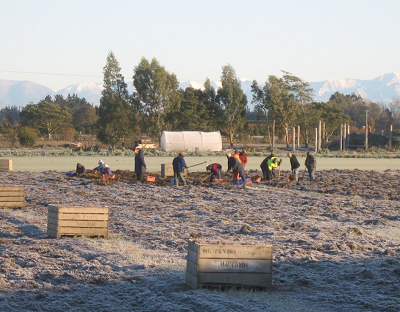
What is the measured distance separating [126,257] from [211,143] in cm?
5377

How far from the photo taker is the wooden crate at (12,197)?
61.8 feet

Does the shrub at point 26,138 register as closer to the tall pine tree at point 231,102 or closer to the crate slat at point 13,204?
the tall pine tree at point 231,102

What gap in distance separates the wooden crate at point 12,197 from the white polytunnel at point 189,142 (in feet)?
144

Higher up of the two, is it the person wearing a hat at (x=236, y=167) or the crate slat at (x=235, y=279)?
the person wearing a hat at (x=236, y=167)

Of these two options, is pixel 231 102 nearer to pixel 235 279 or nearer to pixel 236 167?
pixel 236 167

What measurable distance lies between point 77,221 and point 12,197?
643 cm

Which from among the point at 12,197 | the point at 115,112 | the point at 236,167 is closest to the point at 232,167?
the point at 236,167

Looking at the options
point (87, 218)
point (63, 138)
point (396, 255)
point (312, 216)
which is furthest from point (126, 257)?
point (63, 138)

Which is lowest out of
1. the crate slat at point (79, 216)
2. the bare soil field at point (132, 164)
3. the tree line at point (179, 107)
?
the crate slat at point (79, 216)

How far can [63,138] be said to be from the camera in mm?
79125

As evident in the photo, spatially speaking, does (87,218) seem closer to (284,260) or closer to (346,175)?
(284,260)

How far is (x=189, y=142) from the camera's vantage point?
2509 inches

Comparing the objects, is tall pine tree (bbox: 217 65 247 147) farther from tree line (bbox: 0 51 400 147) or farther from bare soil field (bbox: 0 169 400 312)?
bare soil field (bbox: 0 169 400 312)

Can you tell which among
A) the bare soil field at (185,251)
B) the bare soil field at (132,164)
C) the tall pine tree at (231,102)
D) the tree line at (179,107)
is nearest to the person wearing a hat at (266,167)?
the bare soil field at (185,251)
